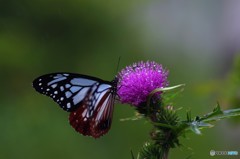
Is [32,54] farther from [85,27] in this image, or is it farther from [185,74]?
[185,74]

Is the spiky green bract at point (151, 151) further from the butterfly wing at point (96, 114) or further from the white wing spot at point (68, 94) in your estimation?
the white wing spot at point (68, 94)

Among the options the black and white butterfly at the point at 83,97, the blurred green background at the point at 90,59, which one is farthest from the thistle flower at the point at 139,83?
the blurred green background at the point at 90,59

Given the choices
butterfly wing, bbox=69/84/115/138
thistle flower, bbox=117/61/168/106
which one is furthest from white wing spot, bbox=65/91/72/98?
thistle flower, bbox=117/61/168/106

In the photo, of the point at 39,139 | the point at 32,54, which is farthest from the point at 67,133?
the point at 32,54

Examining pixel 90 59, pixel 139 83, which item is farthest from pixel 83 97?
pixel 90 59

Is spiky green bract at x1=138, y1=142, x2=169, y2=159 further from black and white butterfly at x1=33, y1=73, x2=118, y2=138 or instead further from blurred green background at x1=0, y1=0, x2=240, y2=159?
blurred green background at x1=0, y1=0, x2=240, y2=159

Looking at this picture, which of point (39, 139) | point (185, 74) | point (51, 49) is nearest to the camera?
Result: point (39, 139)
